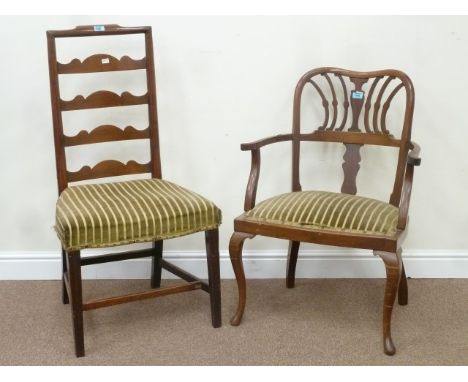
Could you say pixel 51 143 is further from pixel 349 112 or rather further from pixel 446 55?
pixel 446 55

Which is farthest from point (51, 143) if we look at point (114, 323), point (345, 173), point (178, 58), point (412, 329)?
point (412, 329)

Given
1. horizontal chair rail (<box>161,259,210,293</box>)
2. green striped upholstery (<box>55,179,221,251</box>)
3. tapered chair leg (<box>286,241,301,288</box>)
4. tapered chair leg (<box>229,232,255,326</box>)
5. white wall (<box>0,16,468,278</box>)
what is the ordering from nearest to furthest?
green striped upholstery (<box>55,179,221,251</box>) → tapered chair leg (<box>229,232,255,326</box>) → horizontal chair rail (<box>161,259,210,293</box>) → white wall (<box>0,16,468,278</box>) → tapered chair leg (<box>286,241,301,288</box>)

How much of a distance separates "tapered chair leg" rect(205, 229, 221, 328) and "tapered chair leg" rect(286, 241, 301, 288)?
49cm

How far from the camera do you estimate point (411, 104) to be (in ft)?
8.14

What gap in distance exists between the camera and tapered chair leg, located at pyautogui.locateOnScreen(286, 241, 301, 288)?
286cm

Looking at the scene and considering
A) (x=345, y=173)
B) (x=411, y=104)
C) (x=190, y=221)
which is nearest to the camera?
(x=190, y=221)

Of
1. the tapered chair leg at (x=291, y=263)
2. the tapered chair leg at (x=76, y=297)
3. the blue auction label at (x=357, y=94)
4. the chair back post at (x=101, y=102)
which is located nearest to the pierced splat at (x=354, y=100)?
the blue auction label at (x=357, y=94)

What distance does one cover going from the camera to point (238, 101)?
284 centimetres

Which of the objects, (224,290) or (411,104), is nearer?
(411,104)

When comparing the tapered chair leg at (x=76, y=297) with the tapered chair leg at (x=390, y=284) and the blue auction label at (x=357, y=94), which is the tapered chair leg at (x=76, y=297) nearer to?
the tapered chair leg at (x=390, y=284)

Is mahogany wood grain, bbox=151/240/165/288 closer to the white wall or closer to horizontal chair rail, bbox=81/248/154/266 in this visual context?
horizontal chair rail, bbox=81/248/154/266

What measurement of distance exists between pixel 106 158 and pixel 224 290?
0.80m

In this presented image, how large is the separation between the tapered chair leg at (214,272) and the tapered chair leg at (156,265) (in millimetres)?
405

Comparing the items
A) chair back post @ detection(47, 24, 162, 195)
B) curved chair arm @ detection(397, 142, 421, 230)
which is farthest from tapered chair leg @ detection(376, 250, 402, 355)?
chair back post @ detection(47, 24, 162, 195)
